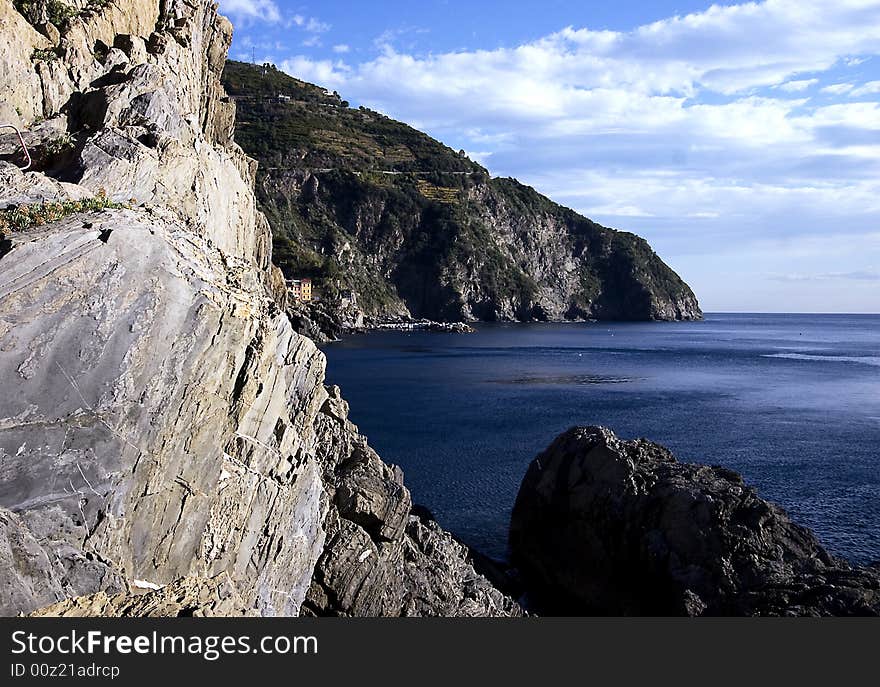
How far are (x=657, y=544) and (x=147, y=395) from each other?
64.3 feet

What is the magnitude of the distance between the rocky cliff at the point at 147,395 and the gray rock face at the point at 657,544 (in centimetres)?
664

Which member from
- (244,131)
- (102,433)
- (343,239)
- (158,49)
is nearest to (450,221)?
(343,239)

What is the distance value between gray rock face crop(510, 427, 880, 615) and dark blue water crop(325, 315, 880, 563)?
146 inches

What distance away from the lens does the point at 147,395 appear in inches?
463

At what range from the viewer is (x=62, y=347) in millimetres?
10898

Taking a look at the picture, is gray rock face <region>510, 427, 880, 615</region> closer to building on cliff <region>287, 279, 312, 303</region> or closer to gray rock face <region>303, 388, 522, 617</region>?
gray rock face <region>303, 388, 522, 617</region>

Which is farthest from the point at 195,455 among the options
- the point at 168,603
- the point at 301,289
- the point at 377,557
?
the point at 301,289

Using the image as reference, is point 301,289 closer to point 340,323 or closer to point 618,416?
point 340,323

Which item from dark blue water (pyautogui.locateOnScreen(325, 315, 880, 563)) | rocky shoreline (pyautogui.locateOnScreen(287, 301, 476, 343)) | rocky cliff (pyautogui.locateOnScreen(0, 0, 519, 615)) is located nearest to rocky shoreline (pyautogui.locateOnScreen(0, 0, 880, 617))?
rocky cliff (pyautogui.locateOnScreen(0, 0, 519, 615))

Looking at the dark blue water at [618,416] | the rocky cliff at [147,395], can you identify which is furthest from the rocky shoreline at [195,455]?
the dark blue water at [618,416]

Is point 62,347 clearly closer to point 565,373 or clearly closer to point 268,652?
point 268,652

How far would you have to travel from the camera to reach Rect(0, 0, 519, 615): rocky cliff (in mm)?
10672

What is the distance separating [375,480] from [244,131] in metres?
178

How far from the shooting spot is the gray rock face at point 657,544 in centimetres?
2169
